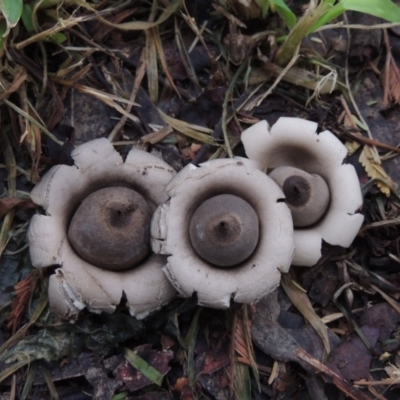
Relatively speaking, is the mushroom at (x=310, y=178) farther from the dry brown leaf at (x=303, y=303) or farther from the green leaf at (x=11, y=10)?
the green leaf at (x=11, y=10)

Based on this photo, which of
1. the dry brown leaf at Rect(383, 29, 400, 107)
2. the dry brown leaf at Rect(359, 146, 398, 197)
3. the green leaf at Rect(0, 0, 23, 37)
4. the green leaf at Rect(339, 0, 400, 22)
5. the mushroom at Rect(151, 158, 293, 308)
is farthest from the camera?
the dry brown leaf at Rect(383, 29, 400, 107)

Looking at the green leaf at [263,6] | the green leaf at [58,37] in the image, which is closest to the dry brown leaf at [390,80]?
the green leaf at [263,6]

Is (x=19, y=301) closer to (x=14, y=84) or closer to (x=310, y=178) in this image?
(x=14, y=84)

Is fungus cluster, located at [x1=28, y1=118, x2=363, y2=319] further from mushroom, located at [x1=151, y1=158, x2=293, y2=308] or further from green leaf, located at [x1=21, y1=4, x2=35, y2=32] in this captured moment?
green leaf, located at [x1=21, y1=4, x2=35, y2=32]

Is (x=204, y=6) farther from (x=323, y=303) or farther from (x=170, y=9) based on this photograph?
(x=323, y=303)

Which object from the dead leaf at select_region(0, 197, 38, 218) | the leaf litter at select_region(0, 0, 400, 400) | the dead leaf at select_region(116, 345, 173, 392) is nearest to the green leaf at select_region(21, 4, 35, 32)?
the leaf litter at select_region(0, 0, 400, 400)

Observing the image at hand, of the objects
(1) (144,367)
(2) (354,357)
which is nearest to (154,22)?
(1) (144,367)
